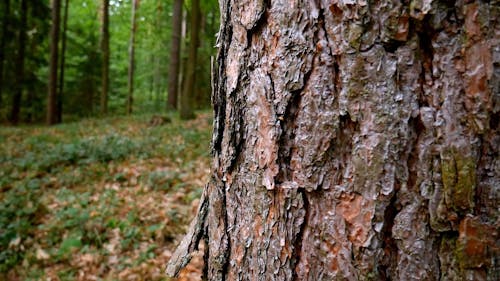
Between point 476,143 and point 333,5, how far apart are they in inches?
15.2

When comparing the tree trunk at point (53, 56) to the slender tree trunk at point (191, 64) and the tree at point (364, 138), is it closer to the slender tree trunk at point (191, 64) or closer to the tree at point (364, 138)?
the slender tree trunk at point (191, 64)

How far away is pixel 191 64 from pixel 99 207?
6.78 metres

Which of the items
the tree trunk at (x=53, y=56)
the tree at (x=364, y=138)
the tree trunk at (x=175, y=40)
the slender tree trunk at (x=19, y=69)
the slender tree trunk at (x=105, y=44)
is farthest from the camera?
A: the slender tree trunk at (x=19, y=69)

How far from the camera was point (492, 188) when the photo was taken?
0.72 m

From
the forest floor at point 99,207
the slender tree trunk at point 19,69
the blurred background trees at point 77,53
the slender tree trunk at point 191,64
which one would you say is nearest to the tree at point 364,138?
the forest floor at point 99,207

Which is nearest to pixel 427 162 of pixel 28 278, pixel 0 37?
pixel 28 278

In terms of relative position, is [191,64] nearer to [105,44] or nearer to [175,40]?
[175,40]

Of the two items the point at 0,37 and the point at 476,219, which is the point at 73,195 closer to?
the point at 476,219

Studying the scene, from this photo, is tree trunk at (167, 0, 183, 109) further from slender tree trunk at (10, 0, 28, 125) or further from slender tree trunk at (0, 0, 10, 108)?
slender tree trunk at (0, 0, 10, 108)

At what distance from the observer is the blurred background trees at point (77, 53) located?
15680mm

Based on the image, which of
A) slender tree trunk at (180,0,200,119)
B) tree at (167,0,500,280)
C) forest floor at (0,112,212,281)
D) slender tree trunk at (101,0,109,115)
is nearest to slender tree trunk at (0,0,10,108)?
slender tree trunk at (101,0,109,115)

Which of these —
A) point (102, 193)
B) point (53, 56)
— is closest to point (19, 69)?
point (53, 56)

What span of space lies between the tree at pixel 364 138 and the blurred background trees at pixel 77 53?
35.0 ft

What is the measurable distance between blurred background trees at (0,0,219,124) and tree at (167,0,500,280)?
1068 centimetres
